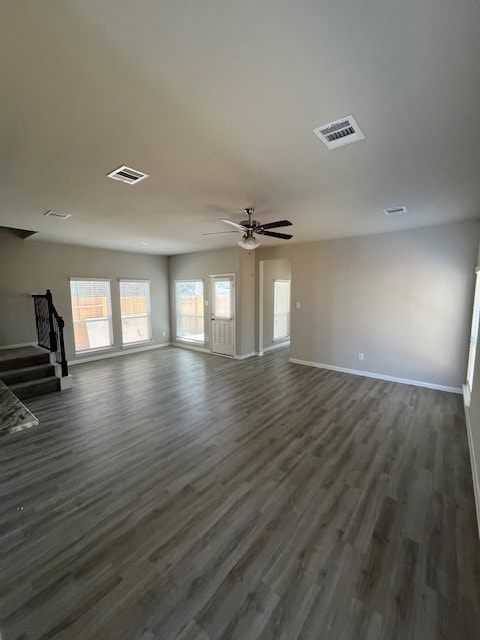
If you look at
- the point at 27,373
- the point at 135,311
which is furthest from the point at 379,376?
the point at 27,373

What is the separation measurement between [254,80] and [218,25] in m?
0.33

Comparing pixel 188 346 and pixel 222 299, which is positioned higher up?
pixel 222 299

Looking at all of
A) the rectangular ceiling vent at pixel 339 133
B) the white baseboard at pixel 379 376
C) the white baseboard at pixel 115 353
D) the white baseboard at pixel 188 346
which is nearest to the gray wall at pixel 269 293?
the white baseboard at pixel 379 376

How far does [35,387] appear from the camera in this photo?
175 inches

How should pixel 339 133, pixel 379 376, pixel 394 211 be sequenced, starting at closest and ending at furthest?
pixel 339 133
pixel 394 211
pixel 379 376

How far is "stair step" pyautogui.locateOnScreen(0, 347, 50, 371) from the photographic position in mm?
4562

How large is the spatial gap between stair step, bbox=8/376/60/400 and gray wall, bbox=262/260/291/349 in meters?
4.84

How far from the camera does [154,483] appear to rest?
2.41m

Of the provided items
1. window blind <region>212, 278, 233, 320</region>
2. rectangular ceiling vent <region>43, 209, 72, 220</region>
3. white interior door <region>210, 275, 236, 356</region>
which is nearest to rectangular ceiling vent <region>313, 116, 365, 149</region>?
rectangular ceiling vent <region>43, 209, 72, 220</region>

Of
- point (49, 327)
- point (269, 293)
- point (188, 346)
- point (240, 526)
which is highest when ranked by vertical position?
point (269, 293)

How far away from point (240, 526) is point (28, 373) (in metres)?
4.57

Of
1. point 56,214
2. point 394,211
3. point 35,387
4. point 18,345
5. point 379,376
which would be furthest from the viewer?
point 18,345

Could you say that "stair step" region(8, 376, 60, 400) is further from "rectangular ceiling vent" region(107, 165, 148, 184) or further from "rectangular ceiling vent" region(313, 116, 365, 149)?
"rectangular ceiling vent" region(313, 116, 365, 149)

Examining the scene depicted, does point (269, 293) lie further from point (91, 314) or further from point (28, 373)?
point (28, 373)
